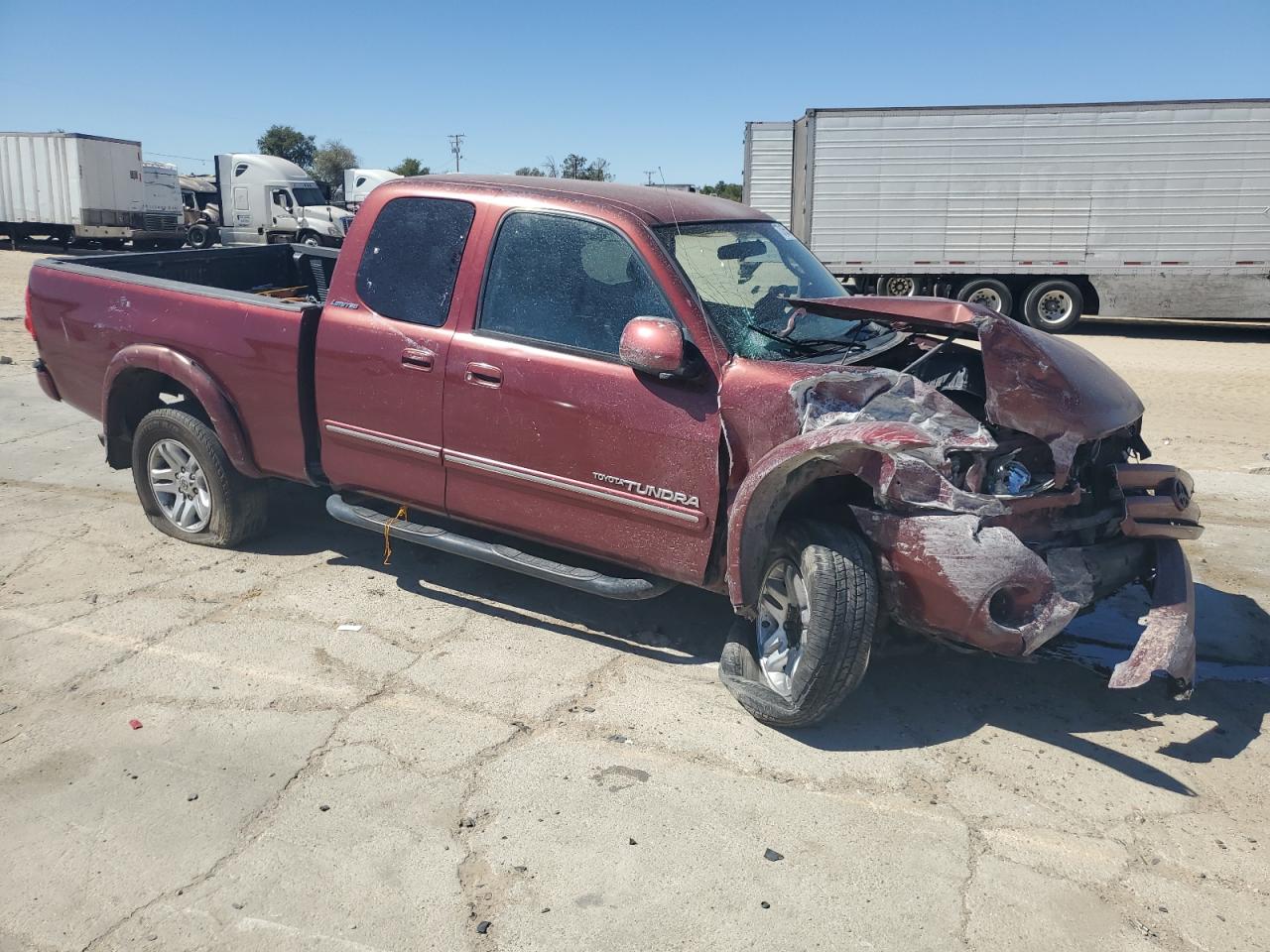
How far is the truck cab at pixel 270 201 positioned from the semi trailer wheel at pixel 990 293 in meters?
17.4

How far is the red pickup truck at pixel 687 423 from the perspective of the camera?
3529 mm

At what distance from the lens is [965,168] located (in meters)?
17.8

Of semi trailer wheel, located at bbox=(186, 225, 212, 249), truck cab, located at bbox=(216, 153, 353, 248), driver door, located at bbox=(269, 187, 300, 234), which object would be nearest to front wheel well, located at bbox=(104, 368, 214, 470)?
truck cab, located at bbox=(216, 153, 353, 248)

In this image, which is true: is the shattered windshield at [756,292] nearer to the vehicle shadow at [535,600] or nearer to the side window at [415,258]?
the side window at [415,258]

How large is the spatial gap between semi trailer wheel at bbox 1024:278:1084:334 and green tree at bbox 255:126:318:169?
6091 cm

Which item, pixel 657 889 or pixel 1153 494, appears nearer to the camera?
pixel 657 889

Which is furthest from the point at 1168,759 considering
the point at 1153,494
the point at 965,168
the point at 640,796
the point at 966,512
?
the point at 965,168

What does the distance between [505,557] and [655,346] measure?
127 cm

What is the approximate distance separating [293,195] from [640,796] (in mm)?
28202

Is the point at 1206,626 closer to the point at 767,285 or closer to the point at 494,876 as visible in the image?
the point at 767,285

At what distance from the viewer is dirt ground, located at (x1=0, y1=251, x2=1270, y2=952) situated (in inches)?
113

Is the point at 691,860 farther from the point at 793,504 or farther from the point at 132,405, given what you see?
the point at 132,405

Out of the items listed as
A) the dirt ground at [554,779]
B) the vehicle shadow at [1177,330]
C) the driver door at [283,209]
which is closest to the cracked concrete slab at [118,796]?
the dirt ground at [554,779]

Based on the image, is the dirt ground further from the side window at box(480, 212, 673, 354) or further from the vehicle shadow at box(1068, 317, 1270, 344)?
the vehicle shadow at box(1068, 317, 1270, 344)
